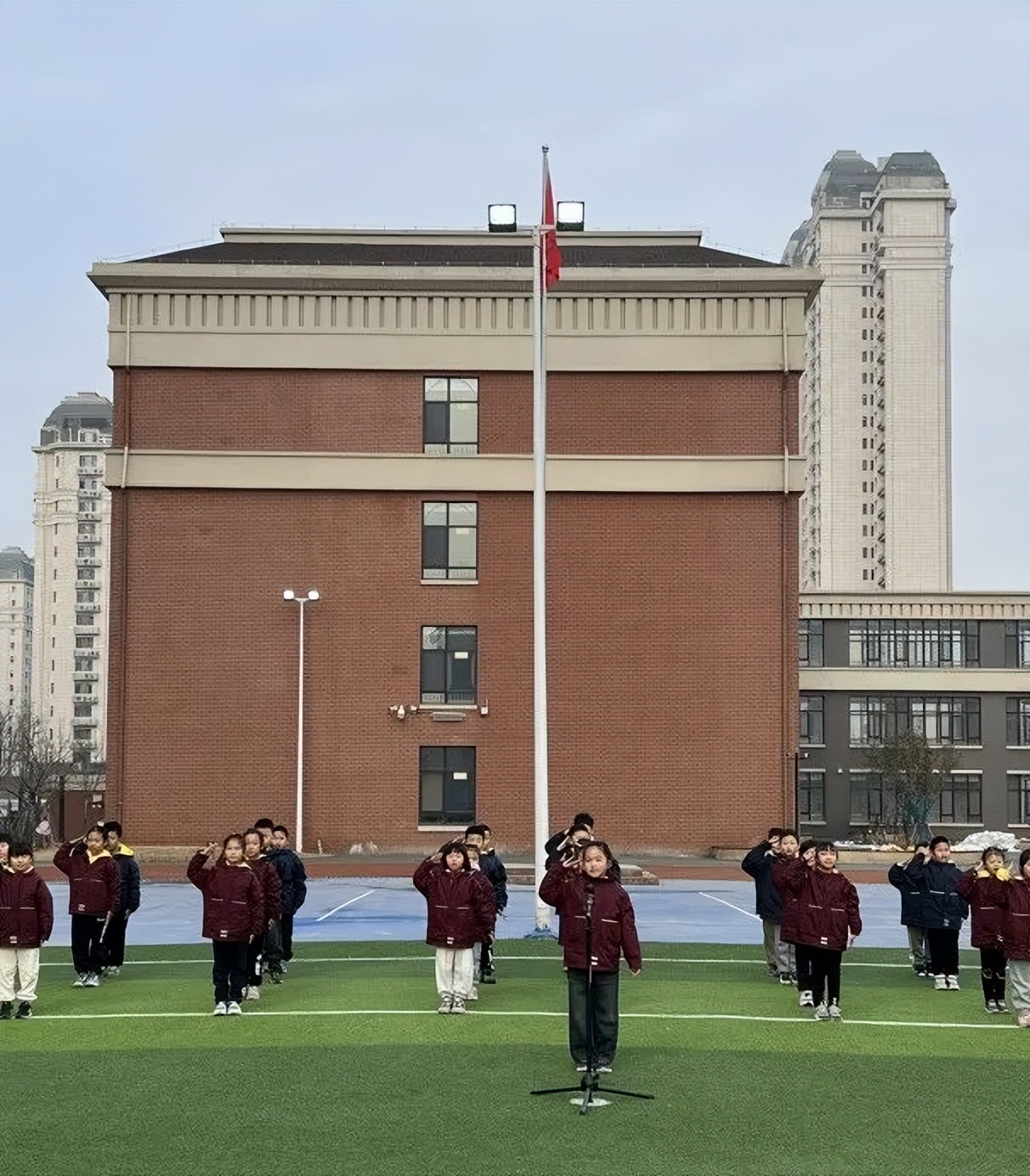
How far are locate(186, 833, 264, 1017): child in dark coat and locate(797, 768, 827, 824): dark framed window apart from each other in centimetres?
6286

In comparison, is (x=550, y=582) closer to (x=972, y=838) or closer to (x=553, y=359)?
(x=553, y=359)

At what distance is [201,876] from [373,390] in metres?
27.0

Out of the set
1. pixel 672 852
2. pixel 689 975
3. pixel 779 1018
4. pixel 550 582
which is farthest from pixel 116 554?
pixel 779 1018

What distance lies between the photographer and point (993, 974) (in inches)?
573

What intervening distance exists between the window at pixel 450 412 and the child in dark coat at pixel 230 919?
26832mm

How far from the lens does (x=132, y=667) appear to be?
1569 inches

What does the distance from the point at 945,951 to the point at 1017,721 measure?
6132 centimetres

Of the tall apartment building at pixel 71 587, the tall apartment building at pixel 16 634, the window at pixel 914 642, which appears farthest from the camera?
Result: the tall apartment building at pixel 16 634

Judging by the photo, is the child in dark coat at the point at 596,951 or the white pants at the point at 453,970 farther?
the white pants at the point at 453,970

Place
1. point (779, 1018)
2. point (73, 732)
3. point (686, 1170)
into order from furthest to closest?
point (73, 732)
point (779, 1018)
point (686, 1170)

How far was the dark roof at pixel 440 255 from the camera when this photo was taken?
140ft

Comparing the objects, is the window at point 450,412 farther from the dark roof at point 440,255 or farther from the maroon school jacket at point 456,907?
the maroon school jacket at point 456,907

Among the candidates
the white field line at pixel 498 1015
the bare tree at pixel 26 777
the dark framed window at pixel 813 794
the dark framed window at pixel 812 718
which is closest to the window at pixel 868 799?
the dark framed window at pixel 813 794

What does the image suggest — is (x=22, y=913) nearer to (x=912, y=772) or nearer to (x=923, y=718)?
(x=912, y=772)
